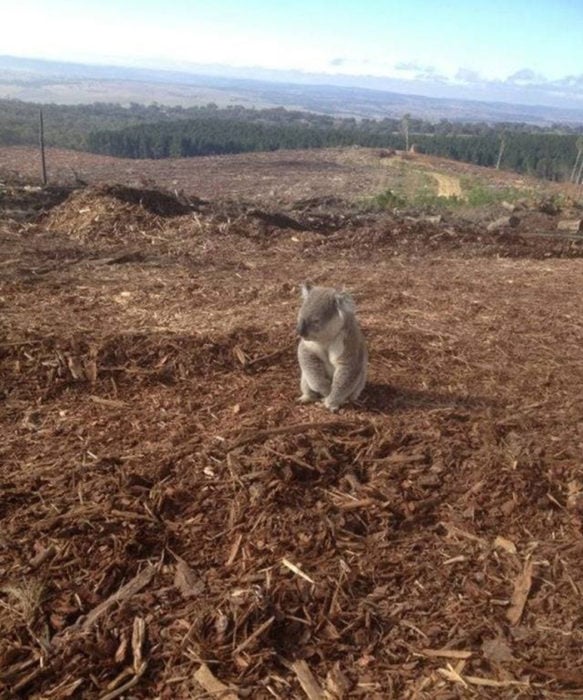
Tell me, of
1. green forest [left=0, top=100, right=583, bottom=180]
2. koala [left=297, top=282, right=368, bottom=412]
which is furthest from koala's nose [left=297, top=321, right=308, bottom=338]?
green forest [left=0, top=100, right=583, bottom=180]

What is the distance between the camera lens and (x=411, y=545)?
4.46 metres

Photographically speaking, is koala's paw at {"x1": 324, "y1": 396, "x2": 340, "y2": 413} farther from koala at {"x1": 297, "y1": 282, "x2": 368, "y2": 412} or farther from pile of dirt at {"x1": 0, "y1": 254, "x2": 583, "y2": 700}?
pile of dirt at {"x1": 0, "y1": 254, "x2": 583, "y2": 700}

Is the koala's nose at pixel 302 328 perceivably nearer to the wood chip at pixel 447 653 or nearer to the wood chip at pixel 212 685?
the wood chip at pixel 447 653

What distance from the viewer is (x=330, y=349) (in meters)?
5.80

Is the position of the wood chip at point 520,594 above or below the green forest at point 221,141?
above

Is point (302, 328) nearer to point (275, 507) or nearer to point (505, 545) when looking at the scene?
point (275, 507)

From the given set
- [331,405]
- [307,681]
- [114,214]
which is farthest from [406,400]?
[114,214]

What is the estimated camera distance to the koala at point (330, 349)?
5547 mm

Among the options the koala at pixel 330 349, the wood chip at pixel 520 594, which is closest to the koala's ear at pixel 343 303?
the koala at pixel 330 349

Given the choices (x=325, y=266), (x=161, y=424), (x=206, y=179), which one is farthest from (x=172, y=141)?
(x=161, y=424)

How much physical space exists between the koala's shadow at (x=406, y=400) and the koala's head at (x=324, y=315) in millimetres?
926

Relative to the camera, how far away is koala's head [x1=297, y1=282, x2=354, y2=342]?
5504 millimetres

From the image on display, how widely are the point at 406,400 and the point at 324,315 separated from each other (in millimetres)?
1403

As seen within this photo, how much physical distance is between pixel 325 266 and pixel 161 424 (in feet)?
23.7
